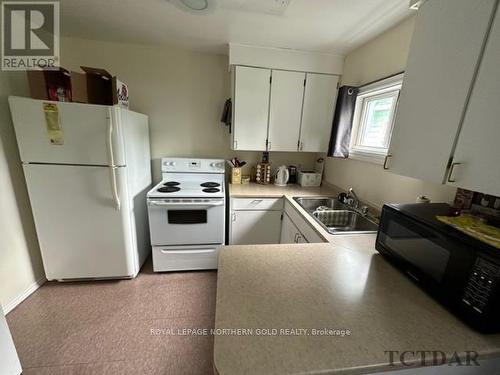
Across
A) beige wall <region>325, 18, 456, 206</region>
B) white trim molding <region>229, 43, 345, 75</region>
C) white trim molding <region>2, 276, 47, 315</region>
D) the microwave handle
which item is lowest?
white trim molding <region>2, 276, 47, 315</region>

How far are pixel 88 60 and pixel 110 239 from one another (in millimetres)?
1893

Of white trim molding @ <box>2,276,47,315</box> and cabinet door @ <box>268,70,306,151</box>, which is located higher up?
cabinet door @ <box>268,70,306,151</box>

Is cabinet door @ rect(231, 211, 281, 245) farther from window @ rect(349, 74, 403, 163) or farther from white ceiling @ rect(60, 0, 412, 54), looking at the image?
white ceiling @ rect(60, 0, 412, 54)

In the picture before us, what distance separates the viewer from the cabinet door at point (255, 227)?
223cm

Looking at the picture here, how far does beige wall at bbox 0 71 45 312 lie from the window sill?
294 centimetres

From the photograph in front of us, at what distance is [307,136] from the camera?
7.81ft

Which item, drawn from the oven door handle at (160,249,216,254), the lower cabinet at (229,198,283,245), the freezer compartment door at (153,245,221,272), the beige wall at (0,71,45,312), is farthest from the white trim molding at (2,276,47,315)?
the lower cabinet at (229,198,283,245)

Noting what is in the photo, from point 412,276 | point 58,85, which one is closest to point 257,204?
point 412,276

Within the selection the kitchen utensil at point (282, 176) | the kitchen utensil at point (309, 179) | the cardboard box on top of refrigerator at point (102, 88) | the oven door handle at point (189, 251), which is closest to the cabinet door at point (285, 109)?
the kitchen utensil at point (282, 176)

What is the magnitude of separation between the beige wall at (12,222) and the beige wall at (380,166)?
296cm

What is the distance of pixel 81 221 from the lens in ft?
5.97

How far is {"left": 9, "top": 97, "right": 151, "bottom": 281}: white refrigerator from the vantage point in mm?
1600

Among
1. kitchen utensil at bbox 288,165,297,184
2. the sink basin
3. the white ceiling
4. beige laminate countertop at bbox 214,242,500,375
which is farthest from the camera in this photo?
kitchen utensil at bbox 288,165,297,184

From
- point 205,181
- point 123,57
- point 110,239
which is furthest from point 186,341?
point 123,57
